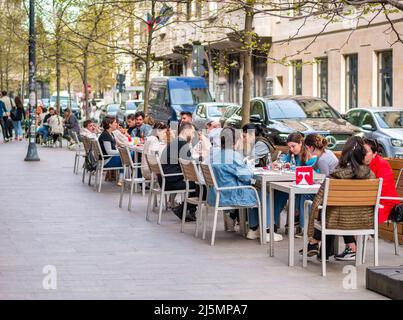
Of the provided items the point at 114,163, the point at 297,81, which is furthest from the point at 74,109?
the point at 114,163

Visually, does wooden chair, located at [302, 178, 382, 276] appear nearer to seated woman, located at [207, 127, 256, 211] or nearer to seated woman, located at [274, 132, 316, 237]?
seated woman, located at [207, 127, 256, 211]

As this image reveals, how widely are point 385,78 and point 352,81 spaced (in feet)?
8.51

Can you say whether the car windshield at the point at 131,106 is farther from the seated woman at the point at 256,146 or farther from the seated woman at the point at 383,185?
the seated woman at the point at 383,185

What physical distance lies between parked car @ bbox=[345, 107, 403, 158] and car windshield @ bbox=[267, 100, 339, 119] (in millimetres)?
701

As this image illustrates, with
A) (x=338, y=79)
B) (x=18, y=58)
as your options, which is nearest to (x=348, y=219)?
(x=338, y=79)

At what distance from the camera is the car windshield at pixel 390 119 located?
25328 mm

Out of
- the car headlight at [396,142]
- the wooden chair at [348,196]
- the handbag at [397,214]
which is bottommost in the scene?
the handbag at [397,214]

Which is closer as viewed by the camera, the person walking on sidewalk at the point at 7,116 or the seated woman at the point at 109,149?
the seated woman at the point at 109,149

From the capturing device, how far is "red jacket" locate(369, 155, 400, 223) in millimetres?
11289

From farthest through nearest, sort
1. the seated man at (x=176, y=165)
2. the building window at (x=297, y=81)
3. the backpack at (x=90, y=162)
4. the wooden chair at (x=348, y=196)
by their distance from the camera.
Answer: the building window at (x=297, y=81) < the backpack at (x=90, y=162) < the seated man at (x=176, y=165) < the wooden chair at (x=348, y=196)

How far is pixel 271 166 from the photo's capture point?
1303cm

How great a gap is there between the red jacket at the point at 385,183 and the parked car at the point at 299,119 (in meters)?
12.4

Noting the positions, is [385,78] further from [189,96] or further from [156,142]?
[156,142]

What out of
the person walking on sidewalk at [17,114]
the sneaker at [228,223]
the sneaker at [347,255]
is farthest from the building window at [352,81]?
the sneaker at [347,255]
